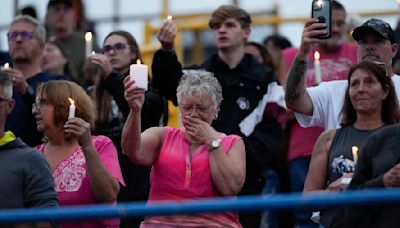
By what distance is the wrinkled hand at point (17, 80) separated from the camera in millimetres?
10477

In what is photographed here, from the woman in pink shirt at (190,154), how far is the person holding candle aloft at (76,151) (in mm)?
251

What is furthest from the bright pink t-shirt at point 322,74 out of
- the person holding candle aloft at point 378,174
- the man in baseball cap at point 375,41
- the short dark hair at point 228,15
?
the person holding candle aloft at point 378,174

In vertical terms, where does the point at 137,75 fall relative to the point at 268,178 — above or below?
above

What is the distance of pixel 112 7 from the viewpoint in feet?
56.5

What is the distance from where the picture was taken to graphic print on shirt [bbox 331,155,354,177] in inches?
341

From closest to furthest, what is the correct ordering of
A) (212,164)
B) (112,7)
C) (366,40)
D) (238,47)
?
1. (212,164)
2. (366,40)
3. (238,47)
4. (112,7)

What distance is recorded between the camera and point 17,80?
34.4 ft

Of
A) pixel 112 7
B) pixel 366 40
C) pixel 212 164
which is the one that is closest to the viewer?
pixel 212 164

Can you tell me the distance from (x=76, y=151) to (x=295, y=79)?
152 cm

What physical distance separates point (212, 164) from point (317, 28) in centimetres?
114

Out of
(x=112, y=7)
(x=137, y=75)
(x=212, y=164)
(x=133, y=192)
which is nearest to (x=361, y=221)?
(x=212, y=164)

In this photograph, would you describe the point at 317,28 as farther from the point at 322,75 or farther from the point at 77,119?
the point at 322,75

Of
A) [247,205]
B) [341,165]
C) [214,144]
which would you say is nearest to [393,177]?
[341,165]

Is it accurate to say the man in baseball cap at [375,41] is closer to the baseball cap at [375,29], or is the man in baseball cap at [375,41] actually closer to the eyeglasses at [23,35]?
the baseball cap at [375,29]
